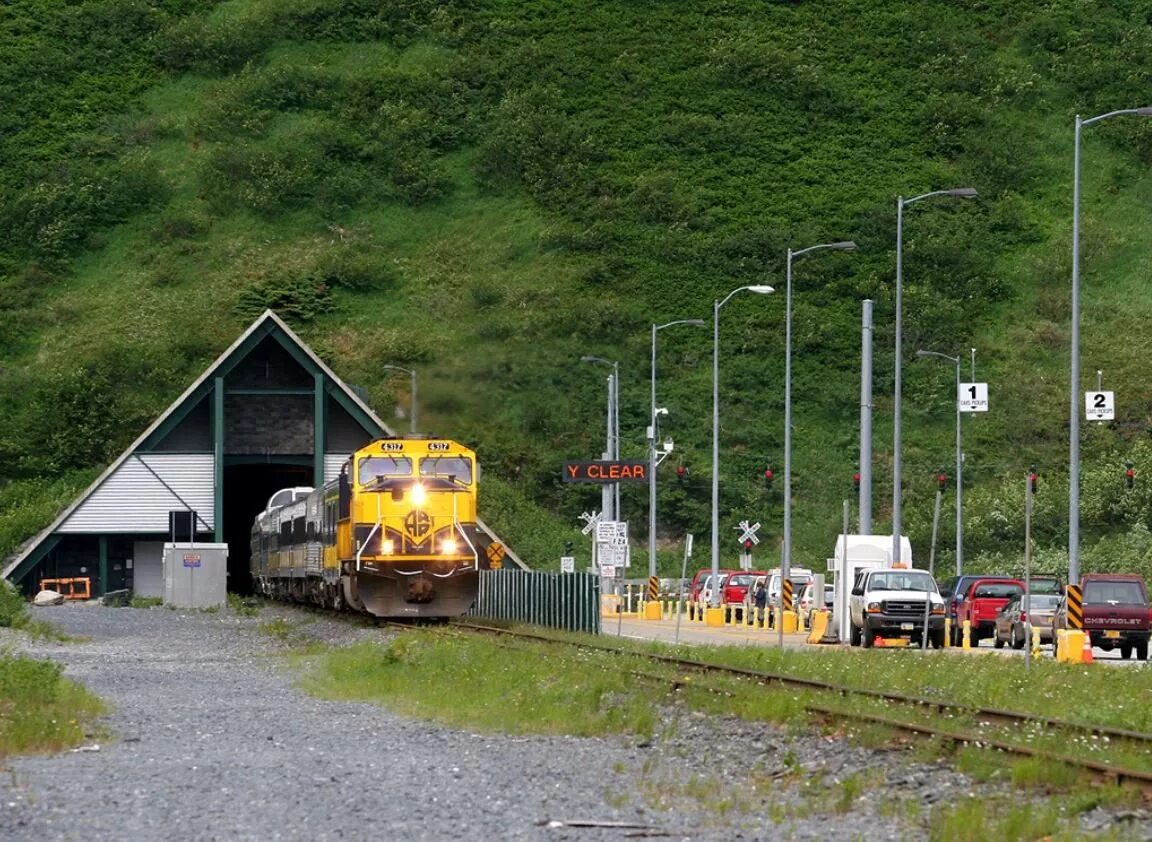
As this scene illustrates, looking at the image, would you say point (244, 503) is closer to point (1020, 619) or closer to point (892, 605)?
point (1020, 619)

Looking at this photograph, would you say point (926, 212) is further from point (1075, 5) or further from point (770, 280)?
point (1075, 5)

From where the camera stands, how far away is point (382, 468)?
4453 cm

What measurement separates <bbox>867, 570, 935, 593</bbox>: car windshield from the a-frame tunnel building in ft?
82.2

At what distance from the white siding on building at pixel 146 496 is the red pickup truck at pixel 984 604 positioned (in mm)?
27391

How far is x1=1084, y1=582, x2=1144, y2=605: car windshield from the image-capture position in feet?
145

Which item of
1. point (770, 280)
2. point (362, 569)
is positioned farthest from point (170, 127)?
point (362, 569)

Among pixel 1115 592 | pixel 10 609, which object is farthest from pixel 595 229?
pixel 1115 592

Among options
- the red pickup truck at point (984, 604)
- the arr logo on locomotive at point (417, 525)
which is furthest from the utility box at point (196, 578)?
the red pickup truck at point (984, 604)

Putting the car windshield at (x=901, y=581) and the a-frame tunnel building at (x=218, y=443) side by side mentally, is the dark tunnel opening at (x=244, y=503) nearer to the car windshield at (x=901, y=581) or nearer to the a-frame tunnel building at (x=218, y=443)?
the a-frame tunnel building at (x=218, y=443)

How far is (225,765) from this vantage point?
754 inches

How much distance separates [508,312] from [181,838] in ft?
269

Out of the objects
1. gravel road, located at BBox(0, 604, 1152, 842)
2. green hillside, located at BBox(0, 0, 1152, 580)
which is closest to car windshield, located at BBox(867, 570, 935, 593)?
green hillside, located at BBox(0, 0, 1152, 580)

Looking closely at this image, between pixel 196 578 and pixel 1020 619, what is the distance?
90.8ft

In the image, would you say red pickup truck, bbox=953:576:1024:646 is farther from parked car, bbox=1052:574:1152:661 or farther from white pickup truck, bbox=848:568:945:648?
white pickup truck, bbox=848:568:945:648
